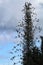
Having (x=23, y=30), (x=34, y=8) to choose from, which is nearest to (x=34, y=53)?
(x=23, y=30)

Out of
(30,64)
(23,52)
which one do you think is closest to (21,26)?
(23,52)

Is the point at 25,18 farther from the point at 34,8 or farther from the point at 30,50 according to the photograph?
the point at 30,50

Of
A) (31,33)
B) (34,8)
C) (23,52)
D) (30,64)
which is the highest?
(34,8)

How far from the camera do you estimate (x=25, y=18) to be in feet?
171

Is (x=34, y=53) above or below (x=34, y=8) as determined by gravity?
below

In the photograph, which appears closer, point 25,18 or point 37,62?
point 37,62

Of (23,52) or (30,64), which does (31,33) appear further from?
(30,64)

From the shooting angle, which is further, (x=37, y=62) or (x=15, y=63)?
(x=15, y=63)

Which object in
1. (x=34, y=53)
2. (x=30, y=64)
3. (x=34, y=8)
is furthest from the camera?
(x=34, y=8)

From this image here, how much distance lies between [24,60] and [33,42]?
11.4ft

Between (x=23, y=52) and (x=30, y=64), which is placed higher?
(x=23, y=52)

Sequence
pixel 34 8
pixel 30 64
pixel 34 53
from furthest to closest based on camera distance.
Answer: pixel 34 8, pixel 34 53, pixel 30 64

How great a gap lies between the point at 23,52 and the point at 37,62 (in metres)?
3.63

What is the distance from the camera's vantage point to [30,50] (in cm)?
4822
